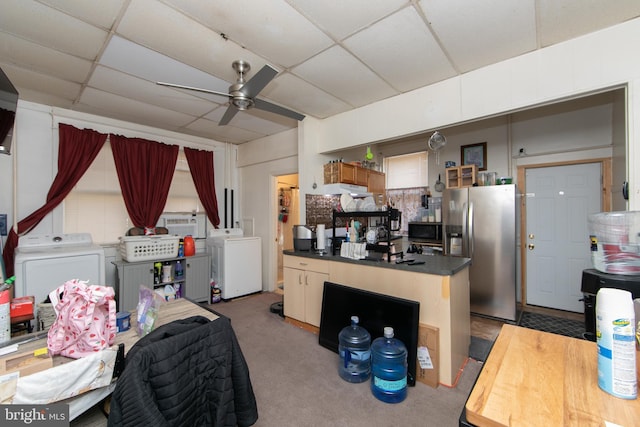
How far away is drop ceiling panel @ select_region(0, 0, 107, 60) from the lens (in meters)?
1.86

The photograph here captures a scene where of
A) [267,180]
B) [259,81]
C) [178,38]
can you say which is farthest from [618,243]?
[267,180]

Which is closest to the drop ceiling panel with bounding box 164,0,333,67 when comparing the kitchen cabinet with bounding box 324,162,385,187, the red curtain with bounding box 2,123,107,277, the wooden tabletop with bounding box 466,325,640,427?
the kitchen cabinet with bounding box 324,162,385,187

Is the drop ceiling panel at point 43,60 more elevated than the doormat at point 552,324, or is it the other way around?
the drop ceiling panel at point 43,60

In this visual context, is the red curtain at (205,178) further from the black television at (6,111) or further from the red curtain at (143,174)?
the black television at (6,111)

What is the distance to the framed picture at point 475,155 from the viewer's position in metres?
4.12

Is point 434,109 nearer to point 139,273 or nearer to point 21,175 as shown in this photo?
point 139,273

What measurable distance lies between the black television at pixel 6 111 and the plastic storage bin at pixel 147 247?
180 centimetres

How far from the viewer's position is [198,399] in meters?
1.14

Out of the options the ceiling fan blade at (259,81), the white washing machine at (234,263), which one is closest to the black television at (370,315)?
the ceiling fan blade at (259,81)

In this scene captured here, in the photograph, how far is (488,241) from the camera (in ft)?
11.7

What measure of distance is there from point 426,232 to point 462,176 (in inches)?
38.6

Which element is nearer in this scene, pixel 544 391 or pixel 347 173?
pixel 544 391

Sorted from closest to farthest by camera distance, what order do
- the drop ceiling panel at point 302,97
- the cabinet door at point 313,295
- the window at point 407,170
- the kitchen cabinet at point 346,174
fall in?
1. the drop ceiling panel at point 302,97
2. the cabinet door at point 313,295
3. the kitchen cabinet at point 346,174
4. the window at point 407,170

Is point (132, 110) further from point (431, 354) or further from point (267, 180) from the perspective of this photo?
point (431, 354)
